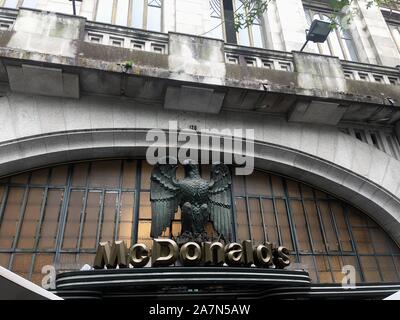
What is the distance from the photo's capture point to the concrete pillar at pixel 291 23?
10.2 meters

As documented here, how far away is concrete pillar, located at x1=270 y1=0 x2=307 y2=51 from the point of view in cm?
1021

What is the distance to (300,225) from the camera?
8555 millimetres

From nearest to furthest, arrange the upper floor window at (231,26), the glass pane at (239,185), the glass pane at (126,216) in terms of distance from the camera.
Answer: the glass pane at (126,216) < the glass pane at (239,185) < the upper floor window at (231,26)

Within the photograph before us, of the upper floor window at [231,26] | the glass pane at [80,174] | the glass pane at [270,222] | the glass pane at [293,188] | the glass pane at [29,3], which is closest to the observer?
the glass pane at [80,174]

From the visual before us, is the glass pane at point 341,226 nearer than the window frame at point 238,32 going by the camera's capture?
Yes

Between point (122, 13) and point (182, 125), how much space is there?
4362mm

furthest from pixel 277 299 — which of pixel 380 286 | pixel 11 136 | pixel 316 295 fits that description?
pixel 11 136

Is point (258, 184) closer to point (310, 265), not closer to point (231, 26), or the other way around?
point (310, 265)

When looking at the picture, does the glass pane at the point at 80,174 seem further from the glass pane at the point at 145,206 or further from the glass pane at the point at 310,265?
the glass pane at the point at 310,265

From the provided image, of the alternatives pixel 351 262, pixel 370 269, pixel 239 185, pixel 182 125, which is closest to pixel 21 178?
pixel 182 125

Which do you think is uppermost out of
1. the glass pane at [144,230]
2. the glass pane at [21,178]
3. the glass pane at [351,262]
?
the glass pane at [21,178]

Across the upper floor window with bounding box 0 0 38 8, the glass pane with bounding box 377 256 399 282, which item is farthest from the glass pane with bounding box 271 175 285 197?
the upper floor window with bounding box 0 0 38 8

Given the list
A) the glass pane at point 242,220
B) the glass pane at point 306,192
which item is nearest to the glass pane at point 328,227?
the glass pane at point 306,192
